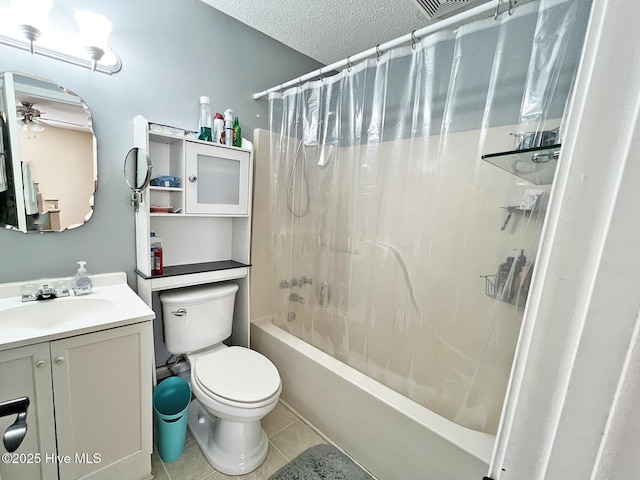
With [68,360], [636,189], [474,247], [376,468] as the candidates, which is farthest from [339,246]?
[636,189]

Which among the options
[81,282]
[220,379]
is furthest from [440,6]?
[81,282]

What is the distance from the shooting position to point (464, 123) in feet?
3.76

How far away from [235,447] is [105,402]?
0.63m

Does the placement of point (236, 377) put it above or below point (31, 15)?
below

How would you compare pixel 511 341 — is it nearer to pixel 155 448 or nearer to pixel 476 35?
pixel 476 35

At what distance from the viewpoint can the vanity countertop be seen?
101cm

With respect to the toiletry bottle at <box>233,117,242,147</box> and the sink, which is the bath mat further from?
the toiletry bottle at <box>233,117,242,147</box>

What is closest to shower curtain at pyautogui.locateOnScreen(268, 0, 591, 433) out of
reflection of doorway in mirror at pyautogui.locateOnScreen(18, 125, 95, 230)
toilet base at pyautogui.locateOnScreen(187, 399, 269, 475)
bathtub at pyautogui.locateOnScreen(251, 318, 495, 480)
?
bathtub at pyautogui.locateOnScreen(251, 318, 495, 480)

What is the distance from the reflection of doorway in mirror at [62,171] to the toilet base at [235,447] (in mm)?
1276

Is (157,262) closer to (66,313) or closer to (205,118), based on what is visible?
(66,313)

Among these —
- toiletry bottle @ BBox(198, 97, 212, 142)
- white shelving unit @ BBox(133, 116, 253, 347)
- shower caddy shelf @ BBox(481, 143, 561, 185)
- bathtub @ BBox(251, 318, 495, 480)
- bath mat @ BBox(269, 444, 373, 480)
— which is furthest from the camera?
toiletry bottle @ BBox(198, 97, 212, 142)

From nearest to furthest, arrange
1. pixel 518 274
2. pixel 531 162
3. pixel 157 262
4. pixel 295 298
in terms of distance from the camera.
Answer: pixel 531 162, pixel 518 274, pixel 157 262, pixel 295 298

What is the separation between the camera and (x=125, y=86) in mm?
1441

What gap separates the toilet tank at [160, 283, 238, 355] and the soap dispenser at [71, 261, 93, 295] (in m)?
0.33
